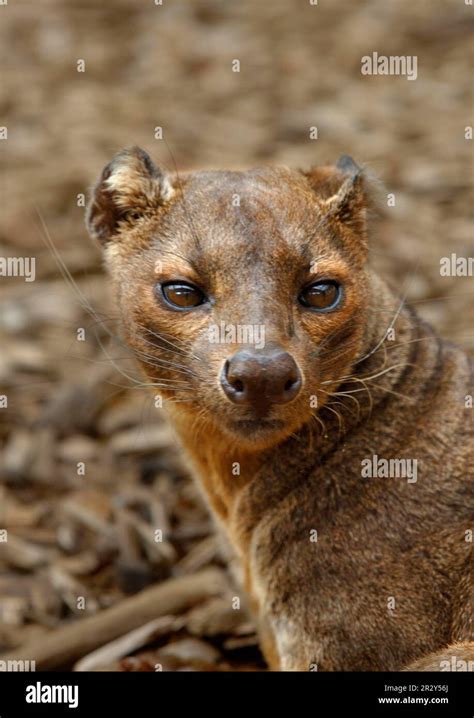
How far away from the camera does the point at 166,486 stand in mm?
6715

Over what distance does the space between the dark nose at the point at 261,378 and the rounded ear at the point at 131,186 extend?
3.63 ft

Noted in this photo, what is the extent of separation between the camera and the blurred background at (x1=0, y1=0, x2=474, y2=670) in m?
5.91

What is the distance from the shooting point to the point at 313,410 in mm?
4469

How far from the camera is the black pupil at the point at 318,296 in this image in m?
4.40

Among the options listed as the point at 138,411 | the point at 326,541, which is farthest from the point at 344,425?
the point at 138,411
